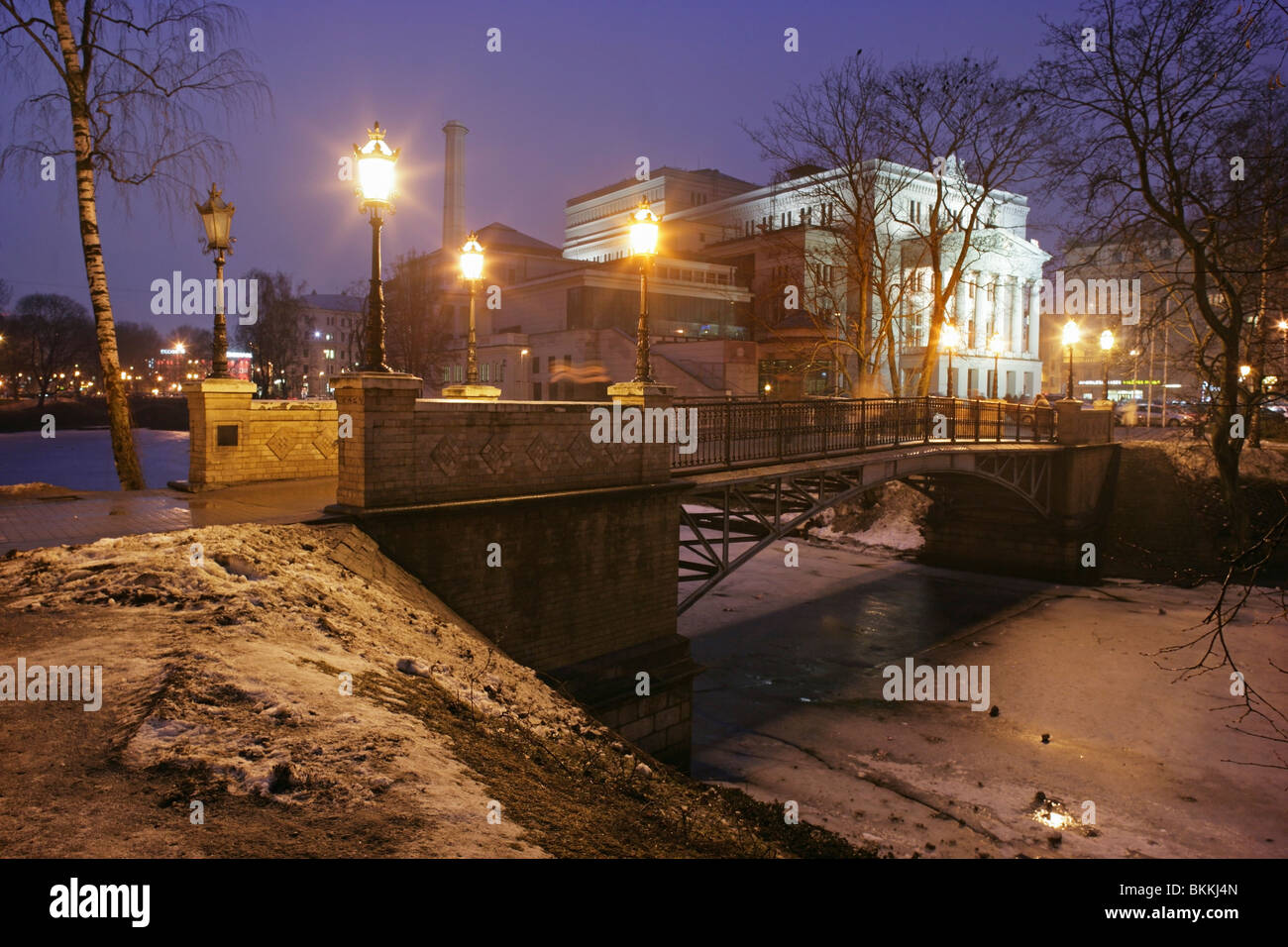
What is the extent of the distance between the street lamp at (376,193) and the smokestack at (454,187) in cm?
5971

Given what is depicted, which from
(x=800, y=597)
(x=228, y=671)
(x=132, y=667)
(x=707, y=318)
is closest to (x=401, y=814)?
(x=228, y=671)

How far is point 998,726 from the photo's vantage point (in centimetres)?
1360

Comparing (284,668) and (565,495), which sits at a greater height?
(565,495)

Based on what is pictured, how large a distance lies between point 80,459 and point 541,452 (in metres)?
36.7

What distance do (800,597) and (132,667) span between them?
19.5 meters

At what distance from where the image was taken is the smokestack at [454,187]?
6650 centimetres

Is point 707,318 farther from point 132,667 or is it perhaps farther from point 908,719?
point 132,667

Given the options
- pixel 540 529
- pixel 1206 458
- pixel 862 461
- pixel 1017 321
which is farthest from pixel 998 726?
pixel 1017 321

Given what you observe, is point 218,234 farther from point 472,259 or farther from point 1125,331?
point 1125,331

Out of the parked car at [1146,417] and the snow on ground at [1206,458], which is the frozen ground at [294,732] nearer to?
the snow on ground at [1206,458]

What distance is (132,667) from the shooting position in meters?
5.05

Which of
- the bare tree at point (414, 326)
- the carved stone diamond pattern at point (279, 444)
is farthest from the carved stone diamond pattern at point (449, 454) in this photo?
the bare tree at point (414, 326)

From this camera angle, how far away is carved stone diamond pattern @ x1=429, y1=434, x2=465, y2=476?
9.17 meters

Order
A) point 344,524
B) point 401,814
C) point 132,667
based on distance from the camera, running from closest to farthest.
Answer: point 401,814 → point 132,667 → point 344,524
